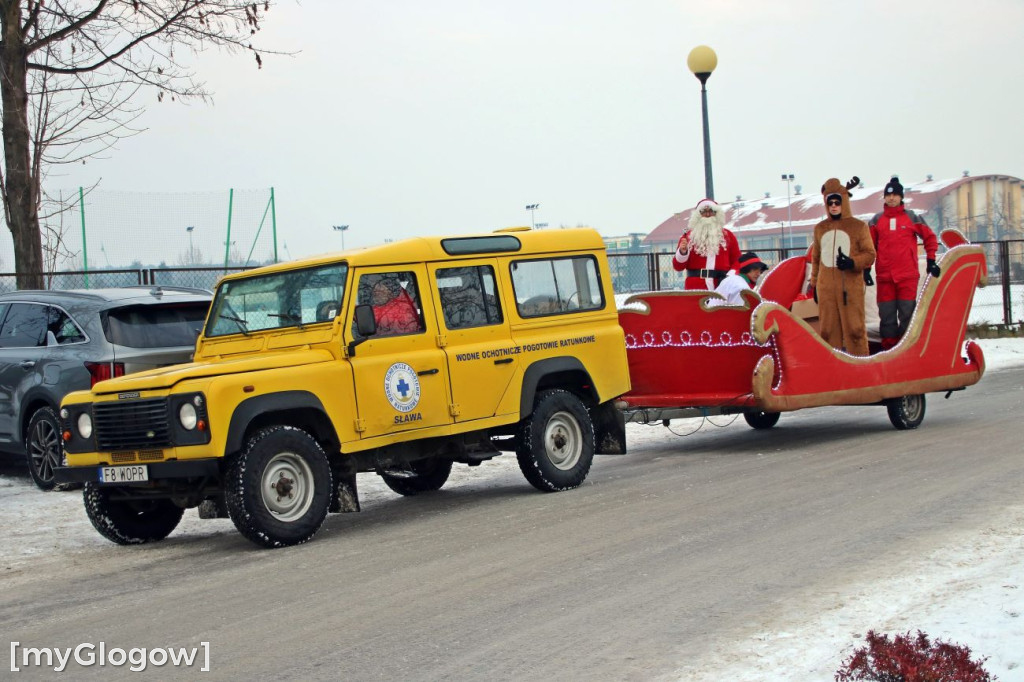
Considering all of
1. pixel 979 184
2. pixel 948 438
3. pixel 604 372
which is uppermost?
pixel 979 184

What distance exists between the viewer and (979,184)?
77.4 meters

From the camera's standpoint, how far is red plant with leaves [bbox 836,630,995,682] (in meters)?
4.35

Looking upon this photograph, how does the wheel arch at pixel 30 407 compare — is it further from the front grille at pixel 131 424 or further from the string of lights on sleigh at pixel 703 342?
the string of lights on sleigh at pixel 703 342

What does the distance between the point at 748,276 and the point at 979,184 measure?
2718 inches

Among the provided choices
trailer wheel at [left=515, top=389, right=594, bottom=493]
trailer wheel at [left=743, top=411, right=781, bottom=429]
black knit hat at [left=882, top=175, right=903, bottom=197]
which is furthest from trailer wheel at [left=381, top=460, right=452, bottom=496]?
black knit hat at [left=882, top=175, right=903, bottom=197]

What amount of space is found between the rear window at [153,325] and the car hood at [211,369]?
2722 millimetres

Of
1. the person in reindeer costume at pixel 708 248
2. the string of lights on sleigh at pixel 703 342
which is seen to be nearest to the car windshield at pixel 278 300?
the string of lights on sleigh at pixel 703 342

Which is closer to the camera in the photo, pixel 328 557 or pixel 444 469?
pixel 328 557

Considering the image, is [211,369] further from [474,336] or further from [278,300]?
[474,336]

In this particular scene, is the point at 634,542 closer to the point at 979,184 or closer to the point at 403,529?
the point at 403,529

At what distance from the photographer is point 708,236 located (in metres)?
13.6

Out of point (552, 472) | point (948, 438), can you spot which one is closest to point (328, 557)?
point (552, 472)
